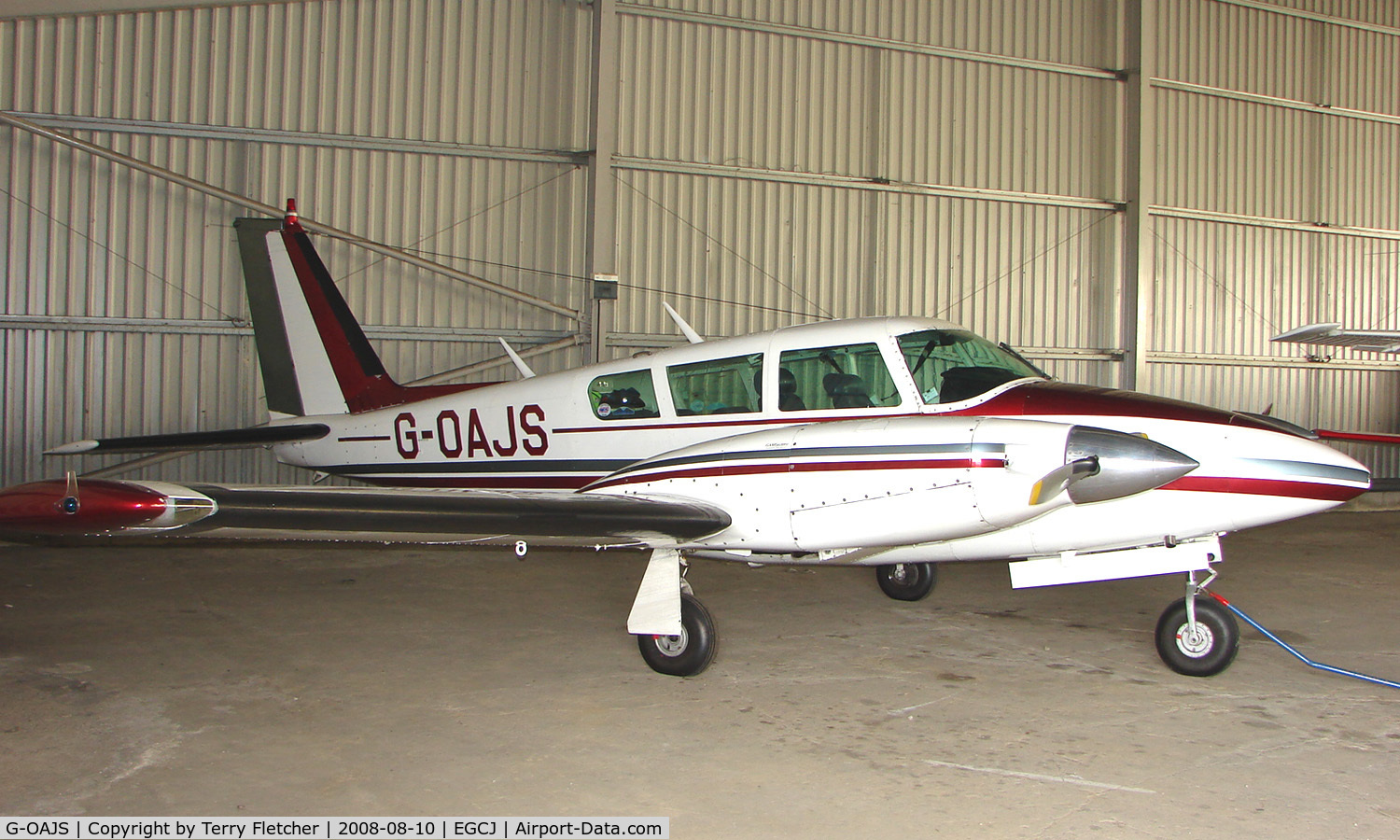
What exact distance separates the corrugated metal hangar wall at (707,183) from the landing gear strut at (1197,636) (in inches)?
327

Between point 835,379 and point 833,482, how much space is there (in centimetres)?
125

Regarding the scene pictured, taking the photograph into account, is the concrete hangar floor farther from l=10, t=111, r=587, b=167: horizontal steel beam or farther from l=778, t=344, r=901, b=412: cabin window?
l=10, t=111, r=587, b=167: horizontal steel beam

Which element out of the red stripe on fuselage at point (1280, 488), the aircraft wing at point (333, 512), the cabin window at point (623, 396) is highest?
the cabin window at point (623, 396)

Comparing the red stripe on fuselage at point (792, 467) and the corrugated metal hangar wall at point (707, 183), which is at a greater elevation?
the corrugated metal hangar wall at point (707, 183)

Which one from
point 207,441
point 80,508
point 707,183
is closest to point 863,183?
point 707,183

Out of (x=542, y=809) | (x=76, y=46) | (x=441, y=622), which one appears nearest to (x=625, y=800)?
(x=542, y=809)

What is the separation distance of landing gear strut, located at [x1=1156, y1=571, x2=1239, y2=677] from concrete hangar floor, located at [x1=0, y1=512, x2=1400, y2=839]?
0.38 feet

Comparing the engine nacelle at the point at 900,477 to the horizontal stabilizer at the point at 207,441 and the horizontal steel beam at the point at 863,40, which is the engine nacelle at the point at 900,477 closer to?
the horizontal stabilizer at the point at 207,441

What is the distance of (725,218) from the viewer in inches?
560

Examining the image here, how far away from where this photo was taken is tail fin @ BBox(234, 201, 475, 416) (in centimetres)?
974

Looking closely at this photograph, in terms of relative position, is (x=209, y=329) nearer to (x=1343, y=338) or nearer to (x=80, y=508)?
(x=80, y=508)

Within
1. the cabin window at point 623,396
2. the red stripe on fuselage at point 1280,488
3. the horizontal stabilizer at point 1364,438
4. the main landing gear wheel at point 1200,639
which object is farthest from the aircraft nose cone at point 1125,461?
the horizontal stabilizer at point 1364,438

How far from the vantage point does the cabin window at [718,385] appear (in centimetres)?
713

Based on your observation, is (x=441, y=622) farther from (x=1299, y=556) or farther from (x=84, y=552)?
(x=1299, y=556)
